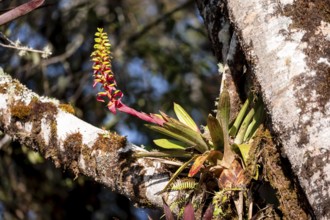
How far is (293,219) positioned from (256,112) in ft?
1.38

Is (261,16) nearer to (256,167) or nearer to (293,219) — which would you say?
(256,167)

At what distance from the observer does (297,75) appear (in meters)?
1.99

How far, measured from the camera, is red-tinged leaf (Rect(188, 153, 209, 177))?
2223 millimetres

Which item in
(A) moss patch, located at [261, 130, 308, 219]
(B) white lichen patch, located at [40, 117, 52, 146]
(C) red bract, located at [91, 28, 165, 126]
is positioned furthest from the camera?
(B) white lichen patch, located at [40, 117, 52, 146]

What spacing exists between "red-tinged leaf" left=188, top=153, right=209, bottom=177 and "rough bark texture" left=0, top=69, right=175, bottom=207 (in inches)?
6.5

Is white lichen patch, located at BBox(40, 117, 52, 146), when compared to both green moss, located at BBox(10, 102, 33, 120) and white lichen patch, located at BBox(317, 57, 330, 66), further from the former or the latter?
white lichen patch, located at BBox(317, 57, 330, 66)

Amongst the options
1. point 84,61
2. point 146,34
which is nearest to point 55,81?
point 84,61

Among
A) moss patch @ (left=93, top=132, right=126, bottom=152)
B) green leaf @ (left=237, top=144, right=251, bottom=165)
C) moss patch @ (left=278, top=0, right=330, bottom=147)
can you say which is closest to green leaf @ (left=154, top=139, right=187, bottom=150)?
moss patch @ (left=93, top=132, right=126, bottom=152)

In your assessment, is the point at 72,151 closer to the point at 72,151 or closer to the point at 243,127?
the point at 72,151

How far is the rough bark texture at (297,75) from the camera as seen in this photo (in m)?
1.90

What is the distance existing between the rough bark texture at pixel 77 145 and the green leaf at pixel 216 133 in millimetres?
213

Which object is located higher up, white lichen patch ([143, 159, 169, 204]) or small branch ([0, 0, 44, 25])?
small branch ([0, 0, 44, 25])

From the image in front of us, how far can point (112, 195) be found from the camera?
5531 mm

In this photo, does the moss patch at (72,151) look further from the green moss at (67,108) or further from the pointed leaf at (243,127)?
the pointed leaf at (243,127)
